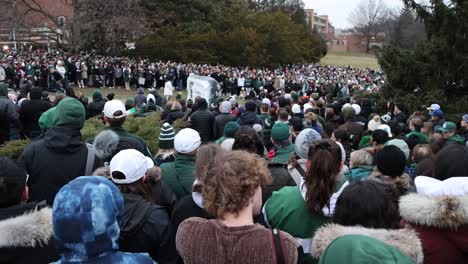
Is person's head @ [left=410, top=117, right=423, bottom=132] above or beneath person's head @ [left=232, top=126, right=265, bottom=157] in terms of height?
beneath

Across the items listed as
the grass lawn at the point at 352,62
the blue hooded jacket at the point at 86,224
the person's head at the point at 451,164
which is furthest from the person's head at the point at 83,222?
the grass lawn at the point at 352,62

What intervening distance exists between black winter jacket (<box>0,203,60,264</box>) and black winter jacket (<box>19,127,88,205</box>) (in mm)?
1751

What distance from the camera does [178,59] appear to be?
3841 cm

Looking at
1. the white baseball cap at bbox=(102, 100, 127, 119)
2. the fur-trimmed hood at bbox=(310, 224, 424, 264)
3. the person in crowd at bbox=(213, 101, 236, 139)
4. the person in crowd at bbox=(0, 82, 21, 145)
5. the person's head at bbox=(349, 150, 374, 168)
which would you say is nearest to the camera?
the fur-trimmed hood at bbox=(310, 224, 424, 264)

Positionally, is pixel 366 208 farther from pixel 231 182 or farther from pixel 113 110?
pixel 113 110

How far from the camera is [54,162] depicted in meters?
4.36

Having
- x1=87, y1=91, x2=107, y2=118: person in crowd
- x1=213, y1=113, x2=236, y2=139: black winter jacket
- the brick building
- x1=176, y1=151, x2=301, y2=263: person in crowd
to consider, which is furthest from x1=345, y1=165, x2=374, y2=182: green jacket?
the brick building

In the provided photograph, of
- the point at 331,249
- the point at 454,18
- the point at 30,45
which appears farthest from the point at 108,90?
the point at 331,249

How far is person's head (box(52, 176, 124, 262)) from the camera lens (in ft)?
6.86

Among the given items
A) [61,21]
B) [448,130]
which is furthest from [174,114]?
[61,21]

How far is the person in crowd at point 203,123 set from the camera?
9.98 metres

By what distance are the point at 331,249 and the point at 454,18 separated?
591 inches

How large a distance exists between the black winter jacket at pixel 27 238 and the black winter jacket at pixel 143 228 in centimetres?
53

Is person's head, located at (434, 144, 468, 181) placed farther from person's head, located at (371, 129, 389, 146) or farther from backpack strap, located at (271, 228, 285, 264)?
person's head, located at (371, 129, 389, 146)
